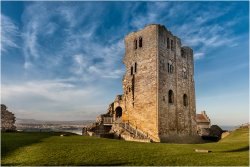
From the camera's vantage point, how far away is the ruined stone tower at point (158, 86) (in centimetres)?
3122

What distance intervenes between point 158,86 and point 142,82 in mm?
2808

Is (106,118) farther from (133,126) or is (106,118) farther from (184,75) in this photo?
(184,75)

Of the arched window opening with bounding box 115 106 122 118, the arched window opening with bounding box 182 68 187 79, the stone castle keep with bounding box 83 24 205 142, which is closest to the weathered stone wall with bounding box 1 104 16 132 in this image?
the stone castle keep with bounding box 83 24 205 142

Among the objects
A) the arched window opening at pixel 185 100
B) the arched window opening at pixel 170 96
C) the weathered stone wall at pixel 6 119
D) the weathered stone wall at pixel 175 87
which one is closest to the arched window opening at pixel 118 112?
the arched window opening at pixel 170 96

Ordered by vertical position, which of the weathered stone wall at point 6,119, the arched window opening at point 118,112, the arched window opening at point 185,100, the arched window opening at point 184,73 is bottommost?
the weathered stone wall at point 6,119

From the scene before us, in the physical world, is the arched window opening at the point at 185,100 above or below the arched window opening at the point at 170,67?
below

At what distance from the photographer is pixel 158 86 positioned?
102 ft

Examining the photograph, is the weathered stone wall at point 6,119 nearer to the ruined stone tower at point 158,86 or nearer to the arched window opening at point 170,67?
the ruined stone tower at point 158,86

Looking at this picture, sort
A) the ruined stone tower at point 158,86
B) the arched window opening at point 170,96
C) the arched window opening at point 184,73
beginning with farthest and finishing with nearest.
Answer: the arched window opening at point 184,73 → the arched window opening at point 170,96 → the ruined stone tower at point 158,86

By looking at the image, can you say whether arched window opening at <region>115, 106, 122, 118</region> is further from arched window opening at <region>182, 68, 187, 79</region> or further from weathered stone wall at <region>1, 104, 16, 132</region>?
weathered stone wall at <region>1, 104, 16, 132</region>

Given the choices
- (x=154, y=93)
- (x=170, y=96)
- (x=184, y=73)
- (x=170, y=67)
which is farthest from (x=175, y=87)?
(x=154, y=93)

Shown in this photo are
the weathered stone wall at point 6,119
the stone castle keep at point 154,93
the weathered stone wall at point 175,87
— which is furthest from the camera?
the weathered stone wall at point 175,87

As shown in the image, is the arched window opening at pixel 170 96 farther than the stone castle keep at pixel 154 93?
Yes

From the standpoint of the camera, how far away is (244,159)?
1347 centimetres
